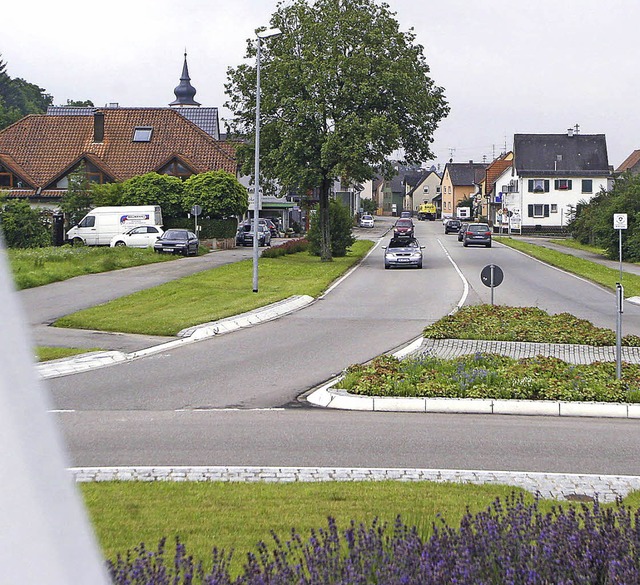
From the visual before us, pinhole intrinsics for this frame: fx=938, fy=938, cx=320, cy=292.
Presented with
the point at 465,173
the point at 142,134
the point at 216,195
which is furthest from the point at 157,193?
the point at 465,173

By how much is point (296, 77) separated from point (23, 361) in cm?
4266

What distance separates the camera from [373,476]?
8289 mm

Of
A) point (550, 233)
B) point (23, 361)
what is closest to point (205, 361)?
point (23, 361)

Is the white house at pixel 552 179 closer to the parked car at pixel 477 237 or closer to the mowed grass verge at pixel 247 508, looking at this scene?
the parked car at pixel 477 237

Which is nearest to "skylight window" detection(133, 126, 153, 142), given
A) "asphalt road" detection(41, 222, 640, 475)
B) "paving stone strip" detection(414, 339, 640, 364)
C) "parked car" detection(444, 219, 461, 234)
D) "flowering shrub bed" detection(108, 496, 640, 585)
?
"parked car" detection(444, 219, 461, 234)

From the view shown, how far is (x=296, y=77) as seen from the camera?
140 feet

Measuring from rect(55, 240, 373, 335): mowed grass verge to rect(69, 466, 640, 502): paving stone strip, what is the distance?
12.1 metres

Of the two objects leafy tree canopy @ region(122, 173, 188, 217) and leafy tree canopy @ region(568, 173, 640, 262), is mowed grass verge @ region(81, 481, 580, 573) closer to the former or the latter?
leafy tree canopy @ region(568, 173, 640, 262)

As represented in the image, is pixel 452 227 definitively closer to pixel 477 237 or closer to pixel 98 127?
pixel 477 237

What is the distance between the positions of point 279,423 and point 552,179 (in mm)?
95242

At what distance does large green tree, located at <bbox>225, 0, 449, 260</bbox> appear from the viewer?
1655 inches

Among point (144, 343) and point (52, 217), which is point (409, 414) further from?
point (52, 217)

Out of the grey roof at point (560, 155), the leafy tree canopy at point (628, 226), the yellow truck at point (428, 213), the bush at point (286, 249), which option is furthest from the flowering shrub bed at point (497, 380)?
the yellow truck at point (428, 213)

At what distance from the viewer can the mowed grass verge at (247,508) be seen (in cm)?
613
